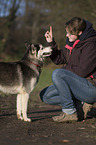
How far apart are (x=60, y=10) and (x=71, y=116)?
15.8 metres

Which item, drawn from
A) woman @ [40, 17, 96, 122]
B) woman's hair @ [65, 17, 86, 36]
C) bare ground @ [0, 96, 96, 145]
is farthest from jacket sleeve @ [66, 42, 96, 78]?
bare ground @ [0, 96, 96, 145]

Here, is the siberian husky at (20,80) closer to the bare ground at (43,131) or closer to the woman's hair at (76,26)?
the bare ground at (43,131)

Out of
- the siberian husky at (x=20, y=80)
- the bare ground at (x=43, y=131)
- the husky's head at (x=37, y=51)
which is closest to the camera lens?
the bare ground at (x=43, y=131)

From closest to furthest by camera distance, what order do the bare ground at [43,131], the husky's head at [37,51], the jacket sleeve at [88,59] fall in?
the bare ground at [43,131] → the jacket sleeve at [88,59] → the husky's head at [37,51]

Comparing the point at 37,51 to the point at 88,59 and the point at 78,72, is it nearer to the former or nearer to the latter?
the point at 78,72

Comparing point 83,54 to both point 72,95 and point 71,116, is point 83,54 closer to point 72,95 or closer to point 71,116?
point 72,95

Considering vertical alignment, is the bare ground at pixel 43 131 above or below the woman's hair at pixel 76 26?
below

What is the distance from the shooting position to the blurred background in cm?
1469

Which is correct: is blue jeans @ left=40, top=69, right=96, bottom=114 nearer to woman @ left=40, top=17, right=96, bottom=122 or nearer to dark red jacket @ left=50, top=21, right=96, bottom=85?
woman @ left=40, top=17, right=96, bottom=122

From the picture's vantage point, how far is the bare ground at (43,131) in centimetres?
272

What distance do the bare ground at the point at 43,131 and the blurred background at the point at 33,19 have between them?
5212mm

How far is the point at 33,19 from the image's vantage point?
28875 millimetres

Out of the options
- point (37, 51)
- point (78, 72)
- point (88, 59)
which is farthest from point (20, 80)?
point (88, 59)

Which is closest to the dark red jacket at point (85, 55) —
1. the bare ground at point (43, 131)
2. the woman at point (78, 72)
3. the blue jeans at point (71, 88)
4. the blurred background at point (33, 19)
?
the woman at point (78, 72)
